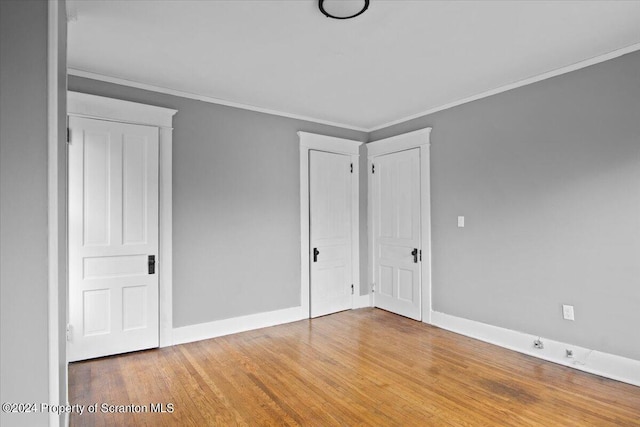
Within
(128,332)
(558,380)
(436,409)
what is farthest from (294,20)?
(558,380)

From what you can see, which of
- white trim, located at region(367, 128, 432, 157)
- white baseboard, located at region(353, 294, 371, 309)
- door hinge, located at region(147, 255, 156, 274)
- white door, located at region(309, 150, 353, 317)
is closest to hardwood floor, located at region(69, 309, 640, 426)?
door hinge, located at region(147, 255, 156, 274)

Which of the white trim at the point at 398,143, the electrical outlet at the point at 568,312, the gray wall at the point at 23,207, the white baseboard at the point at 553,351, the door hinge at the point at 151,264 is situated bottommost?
the white baseboard at the point at 553,351

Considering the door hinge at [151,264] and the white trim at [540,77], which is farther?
the door hinge at [151,264]

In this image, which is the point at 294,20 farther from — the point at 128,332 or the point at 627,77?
the point at 128,332

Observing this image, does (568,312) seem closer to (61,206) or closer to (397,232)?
(397,232)

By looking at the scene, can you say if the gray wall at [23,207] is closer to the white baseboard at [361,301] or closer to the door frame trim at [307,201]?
the door frame trim at [307,201]

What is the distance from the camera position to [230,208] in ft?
13.3

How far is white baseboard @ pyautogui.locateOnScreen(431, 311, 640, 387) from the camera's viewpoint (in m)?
2.82

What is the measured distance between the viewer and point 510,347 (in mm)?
3543

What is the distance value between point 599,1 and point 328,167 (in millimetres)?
3201

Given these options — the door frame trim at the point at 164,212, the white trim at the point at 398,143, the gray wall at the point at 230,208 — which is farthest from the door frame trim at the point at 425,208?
the door frame trim at the point at 164,212

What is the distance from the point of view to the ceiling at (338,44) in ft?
7.59

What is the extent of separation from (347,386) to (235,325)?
1.74m

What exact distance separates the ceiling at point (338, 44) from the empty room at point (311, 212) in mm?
21
